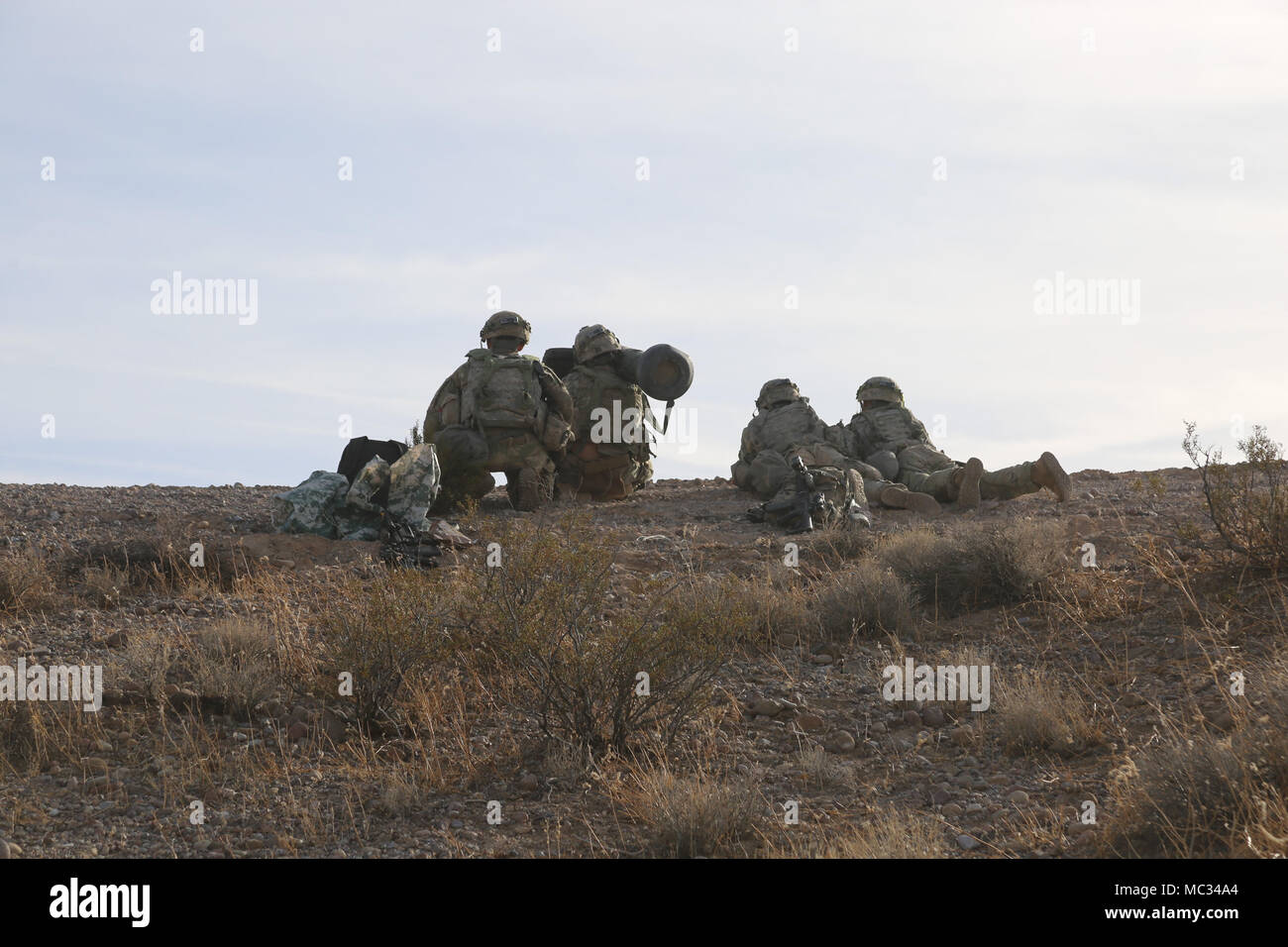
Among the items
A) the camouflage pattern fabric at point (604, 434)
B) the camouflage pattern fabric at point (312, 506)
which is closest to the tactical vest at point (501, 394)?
the camouflage pattern fabric at point (604, 434)

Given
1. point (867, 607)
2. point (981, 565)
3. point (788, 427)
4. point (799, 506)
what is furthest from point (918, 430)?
point (867, 607)

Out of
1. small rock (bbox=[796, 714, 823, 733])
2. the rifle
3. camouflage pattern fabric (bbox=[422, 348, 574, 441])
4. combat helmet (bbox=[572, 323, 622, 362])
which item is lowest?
small rock (bbox=[796, 714, 823, 733])

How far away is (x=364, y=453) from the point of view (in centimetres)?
1142

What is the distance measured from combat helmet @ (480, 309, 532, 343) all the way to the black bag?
7.46 feet

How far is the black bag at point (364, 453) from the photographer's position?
11383 millimetres

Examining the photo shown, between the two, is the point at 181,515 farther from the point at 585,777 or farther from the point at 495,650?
the point at 585,777

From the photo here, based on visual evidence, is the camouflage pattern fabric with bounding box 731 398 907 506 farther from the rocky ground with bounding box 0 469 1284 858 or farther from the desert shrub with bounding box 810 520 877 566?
the rocky ground with bounding box 0 469 1284 858

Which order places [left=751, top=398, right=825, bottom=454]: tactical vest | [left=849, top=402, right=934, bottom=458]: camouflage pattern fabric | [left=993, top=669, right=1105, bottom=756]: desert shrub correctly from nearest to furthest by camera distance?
[left=993, top=669, right=1105, bottom=756]: desert shrub → [left=751, top=398, right=825, bottom=454]: tactical vest → [left=849, top=402, right=934, bottom=458]: camouflage pattern fabric

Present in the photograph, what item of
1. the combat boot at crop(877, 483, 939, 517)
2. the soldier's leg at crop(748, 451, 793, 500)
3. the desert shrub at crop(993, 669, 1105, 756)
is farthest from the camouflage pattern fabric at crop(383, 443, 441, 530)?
the desert shrub at crop(993, 669, 1105, 756)

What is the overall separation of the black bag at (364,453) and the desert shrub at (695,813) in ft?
21.8

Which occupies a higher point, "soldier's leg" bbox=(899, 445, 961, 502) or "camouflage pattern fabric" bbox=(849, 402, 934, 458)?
"camouflage pattern fabric" bbox=(849, 402, 934, 458)

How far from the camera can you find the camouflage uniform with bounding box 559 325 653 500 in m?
13.8

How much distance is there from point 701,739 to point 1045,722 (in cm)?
172
